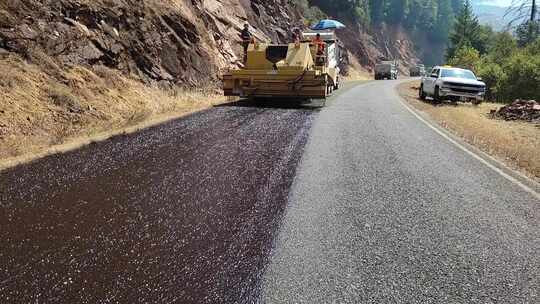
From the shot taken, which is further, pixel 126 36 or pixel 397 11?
pixel 397 11

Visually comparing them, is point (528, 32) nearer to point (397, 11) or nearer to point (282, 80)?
point (282, 80)

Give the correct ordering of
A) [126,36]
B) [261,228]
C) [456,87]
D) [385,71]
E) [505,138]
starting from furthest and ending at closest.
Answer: [385,71] → [456,87] → [126,36] → [505,138] → [261,228]

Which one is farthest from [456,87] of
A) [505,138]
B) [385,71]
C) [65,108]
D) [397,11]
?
[397,11]

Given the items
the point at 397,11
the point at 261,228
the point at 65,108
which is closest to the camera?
the point at 261,228

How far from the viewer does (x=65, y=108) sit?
10891 mm

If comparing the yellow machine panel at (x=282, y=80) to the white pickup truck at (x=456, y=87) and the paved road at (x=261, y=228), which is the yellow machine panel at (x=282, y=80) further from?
the white pickup truck at (x=456, y=87)

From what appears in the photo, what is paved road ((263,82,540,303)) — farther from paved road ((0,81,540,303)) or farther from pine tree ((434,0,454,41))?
pine tree ((434,0,454,41))

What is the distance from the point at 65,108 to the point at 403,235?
8.60 metres

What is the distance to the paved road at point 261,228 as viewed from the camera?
3.68 m

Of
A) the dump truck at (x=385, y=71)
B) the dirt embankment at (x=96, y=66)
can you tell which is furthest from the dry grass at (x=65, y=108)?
the dump truck at (x=385, y=71)

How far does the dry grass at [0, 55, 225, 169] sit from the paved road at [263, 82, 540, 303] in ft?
15.5

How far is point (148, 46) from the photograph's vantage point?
17406 millimetres

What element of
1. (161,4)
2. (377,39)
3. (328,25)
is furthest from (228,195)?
(377,39)

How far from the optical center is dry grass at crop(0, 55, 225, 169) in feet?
29.0
